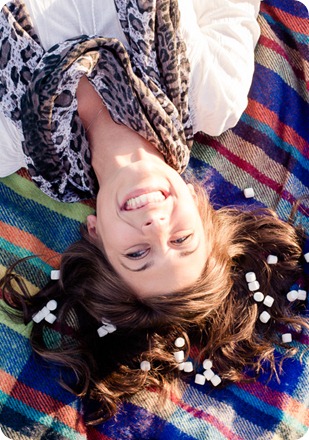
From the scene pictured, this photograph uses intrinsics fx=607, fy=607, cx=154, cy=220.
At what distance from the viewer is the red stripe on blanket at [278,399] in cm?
250

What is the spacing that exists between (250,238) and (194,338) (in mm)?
478

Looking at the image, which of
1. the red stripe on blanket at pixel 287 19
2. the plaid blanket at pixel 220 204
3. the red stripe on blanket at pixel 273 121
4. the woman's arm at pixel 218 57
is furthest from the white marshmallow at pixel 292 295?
the red stripe on blanket at pixel 287 19

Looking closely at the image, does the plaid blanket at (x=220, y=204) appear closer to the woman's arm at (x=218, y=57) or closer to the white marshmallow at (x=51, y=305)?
the white marshmallow at (x=51, y=305)

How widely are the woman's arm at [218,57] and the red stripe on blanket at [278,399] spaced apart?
3.49ft

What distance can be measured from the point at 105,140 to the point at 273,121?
863 millimetres

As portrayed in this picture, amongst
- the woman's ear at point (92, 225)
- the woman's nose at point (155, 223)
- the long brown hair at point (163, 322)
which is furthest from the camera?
the long brown hair at point (163, 322)

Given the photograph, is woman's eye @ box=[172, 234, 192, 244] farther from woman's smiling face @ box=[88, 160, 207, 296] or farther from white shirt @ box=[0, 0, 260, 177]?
white shirt @ box=[0, 0, 260, 177]

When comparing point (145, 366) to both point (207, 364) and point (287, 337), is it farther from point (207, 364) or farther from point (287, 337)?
point (287, 337)

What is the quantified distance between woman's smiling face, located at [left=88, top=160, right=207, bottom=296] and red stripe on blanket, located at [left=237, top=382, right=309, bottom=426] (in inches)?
27.7

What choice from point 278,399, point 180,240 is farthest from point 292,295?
point 180,240

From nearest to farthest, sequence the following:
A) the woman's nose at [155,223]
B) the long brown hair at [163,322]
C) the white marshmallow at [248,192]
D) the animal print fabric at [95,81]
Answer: the woman's nose at [155,223]
the animal print fabric at [95,81]
the long brown hair at [163,322]
the white marshmallow at [248,192]

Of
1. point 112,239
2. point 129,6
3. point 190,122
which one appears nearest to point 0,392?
point 112,239

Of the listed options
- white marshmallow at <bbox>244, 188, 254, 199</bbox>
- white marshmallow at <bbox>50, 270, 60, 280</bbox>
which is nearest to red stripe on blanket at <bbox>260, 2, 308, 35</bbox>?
white marshmallow at <bbox>244, 188, 254, 199</bbox>

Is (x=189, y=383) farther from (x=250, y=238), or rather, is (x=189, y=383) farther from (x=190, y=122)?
(x=190, y=122)
